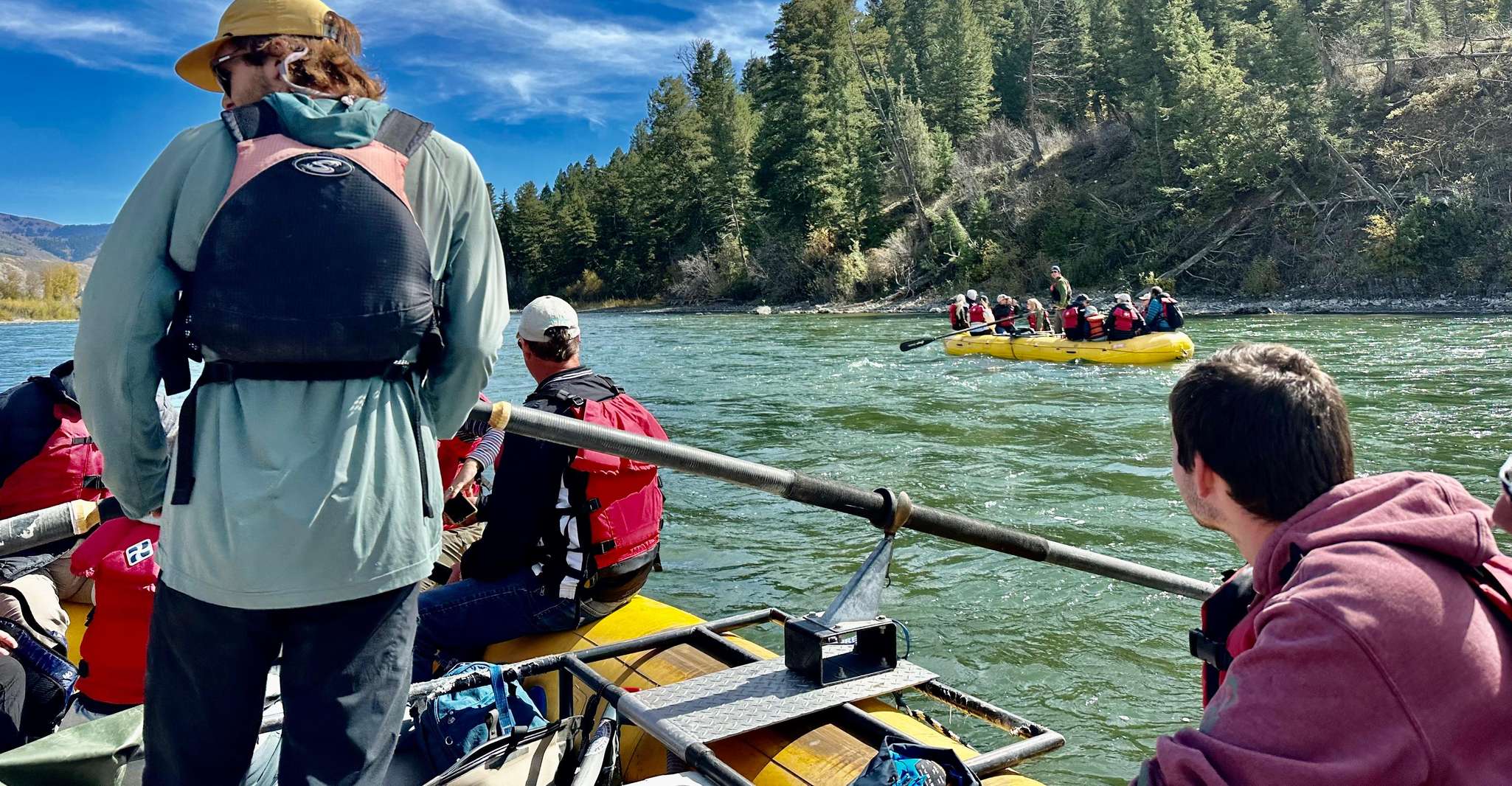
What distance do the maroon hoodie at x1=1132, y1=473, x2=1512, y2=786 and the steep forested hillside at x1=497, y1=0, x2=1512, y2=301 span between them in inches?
1290

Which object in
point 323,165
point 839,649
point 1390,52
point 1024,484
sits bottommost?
point 1024,484

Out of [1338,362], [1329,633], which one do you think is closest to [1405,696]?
[1329,633]

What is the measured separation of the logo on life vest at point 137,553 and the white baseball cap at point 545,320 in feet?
4.51

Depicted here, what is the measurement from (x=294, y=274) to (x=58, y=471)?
3277mm

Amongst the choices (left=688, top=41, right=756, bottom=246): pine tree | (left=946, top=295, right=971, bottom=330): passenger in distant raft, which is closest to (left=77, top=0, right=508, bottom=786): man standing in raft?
(left=946, top=295, right=971, bottom=330): passenger in distant raft

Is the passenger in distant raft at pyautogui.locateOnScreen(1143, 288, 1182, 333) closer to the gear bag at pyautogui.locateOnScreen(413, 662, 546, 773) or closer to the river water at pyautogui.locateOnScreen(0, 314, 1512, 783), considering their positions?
the river water at pyautogui.locateOnScreen(0, 314, 1512, 783)

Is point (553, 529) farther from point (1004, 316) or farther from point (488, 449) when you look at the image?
point (1004, 316)

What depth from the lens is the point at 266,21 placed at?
1901 mm

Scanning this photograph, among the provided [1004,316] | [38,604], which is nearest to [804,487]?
[38,604]

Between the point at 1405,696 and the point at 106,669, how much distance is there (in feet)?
10.7

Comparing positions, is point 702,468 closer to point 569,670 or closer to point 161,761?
point 569,670

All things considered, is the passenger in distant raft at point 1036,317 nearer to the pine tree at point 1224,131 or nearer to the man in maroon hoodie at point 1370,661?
the man in maroon hoodie at point 1370,661

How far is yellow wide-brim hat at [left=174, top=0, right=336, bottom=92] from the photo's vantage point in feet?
6.21

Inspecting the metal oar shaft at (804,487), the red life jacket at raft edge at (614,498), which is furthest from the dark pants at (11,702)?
the metal oar shaft at (804,487)
